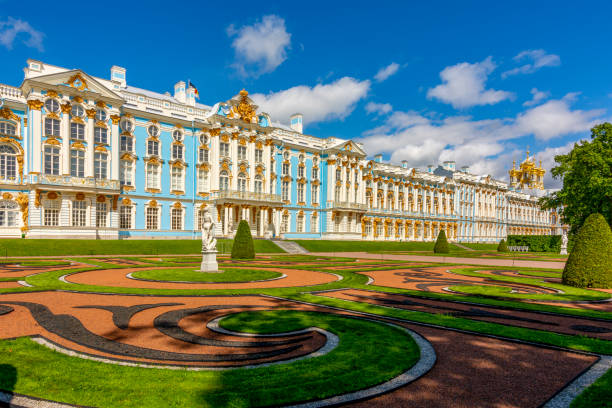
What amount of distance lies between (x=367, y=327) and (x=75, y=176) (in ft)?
115

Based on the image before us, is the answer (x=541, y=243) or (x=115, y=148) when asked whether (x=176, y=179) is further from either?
(x=541, y=243)

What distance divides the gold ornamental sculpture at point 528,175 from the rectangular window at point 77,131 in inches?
4200

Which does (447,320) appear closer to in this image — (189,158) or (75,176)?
(75,176)

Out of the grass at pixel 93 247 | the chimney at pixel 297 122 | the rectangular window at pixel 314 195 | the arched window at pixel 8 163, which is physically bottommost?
the grass at pixel 93 247

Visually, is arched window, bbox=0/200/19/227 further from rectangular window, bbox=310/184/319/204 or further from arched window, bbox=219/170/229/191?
rectangular window, bbox=310/184/319/204

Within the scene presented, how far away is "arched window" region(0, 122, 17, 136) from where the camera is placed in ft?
111

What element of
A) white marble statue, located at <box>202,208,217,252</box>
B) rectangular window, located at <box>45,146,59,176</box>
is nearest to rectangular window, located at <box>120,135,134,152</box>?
rectangular window, located at <box>45,146,59,176</box>

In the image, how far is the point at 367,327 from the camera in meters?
8.25

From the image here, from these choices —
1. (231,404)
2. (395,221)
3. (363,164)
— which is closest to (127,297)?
(231,404)

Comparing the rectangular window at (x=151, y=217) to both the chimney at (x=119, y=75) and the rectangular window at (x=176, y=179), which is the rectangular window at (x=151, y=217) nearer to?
the rectangular window at (x=176, y=179)

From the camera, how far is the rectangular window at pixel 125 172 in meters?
39.3

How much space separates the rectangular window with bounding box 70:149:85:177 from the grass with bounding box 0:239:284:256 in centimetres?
713

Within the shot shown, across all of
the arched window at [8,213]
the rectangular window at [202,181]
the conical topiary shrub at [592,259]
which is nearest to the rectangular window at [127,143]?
the rectangular window at [202,181]

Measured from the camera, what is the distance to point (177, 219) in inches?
1708
